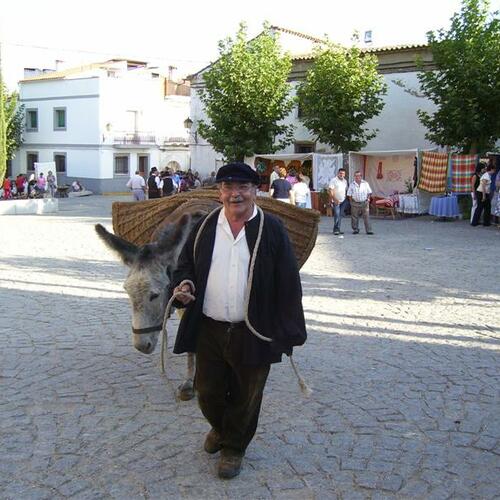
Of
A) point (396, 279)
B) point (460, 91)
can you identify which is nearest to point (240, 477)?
point (396, 279)

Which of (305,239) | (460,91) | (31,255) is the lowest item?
(31,255)

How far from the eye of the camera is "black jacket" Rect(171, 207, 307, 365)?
352 cm

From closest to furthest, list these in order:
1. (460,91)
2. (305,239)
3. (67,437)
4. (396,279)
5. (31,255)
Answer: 1. (67,437)
2. (305,239)
3. (396,279)
4. (31,255)
5. (460,91)

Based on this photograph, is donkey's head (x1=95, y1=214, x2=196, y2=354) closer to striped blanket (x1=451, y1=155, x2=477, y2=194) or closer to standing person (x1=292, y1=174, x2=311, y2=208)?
standing person (x1=292, y1=174, x2=311, y2=208)

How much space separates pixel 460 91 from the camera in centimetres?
2009

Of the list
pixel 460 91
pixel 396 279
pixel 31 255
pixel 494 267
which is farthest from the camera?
pixel 460 91

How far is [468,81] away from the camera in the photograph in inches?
779

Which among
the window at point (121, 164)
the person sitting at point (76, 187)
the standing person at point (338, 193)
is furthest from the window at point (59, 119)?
the standing person at point (338, 193)

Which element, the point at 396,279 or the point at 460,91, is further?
the point at 460,91

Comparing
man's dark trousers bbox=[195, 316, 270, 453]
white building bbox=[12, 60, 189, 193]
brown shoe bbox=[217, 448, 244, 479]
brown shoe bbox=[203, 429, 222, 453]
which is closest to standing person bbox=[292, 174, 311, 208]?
brown shoe bbox=[203, 429, 222, 453]

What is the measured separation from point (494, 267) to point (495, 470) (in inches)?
309

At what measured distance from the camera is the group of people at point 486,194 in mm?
17422

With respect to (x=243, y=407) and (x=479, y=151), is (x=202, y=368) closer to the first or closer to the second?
(x=243, y=407)

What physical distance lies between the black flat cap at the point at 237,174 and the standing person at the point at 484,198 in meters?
15.3
